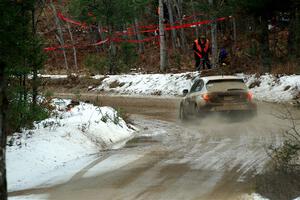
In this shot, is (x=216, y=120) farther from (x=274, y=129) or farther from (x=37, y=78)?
(x=37, y=78)

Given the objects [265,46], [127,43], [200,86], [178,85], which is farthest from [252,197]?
[127,43]

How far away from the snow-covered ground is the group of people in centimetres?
113

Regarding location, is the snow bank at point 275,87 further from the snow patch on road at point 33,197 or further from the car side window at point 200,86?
the snow patch on road at point 33,197

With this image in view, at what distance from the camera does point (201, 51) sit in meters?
30.4

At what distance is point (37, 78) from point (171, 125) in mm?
5546

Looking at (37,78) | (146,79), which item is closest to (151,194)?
(37,78)

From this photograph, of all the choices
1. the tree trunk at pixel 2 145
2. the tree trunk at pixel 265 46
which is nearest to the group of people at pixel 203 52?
the tree trunk at pixel 265 46

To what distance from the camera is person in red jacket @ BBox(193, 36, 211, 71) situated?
98.5 ft

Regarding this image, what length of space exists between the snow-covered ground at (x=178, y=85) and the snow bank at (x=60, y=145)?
874cm

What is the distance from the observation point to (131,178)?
1027cm

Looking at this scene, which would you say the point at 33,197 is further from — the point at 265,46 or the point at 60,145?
the point at 265,46

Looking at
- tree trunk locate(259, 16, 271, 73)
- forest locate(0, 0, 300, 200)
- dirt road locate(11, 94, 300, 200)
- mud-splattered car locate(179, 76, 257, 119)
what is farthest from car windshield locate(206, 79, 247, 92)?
tree trunk locate(259, 16, 271, 73)

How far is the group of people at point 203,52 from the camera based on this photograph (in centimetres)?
3003

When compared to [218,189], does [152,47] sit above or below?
above
